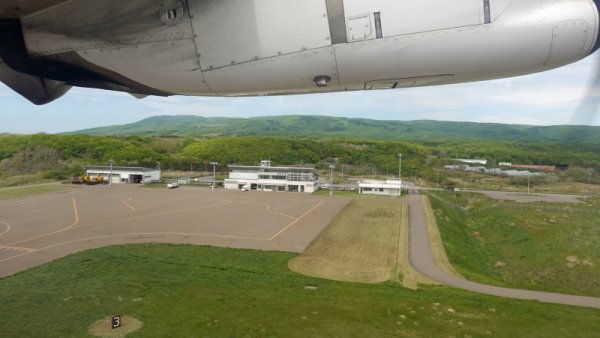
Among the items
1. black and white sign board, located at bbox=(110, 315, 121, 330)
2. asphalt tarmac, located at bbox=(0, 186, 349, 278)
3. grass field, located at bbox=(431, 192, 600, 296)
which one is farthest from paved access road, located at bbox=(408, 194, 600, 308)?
black and white sign board, located at bbox=(110, 315, 121, 330)

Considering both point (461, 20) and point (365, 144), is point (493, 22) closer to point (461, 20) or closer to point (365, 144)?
point (461, 20)

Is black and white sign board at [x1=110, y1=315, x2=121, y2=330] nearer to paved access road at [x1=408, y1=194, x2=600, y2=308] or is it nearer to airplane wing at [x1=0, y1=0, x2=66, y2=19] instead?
airplane wing at [x1=0, y1=0, x2=66, y2=19]

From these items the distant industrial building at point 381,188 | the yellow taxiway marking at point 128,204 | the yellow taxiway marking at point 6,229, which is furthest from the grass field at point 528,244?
the yellow taxiway marking at point 6,229

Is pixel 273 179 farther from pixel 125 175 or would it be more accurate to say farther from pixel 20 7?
pixel 20 7

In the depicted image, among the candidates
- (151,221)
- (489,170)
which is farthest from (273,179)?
(489,170)

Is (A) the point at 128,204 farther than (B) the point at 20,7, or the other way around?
(A) the point at 128,204

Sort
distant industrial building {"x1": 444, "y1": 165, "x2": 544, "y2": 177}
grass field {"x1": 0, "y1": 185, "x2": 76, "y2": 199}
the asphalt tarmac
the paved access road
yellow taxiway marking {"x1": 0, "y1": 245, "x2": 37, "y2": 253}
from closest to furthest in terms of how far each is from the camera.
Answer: the paved access road, yellow taxiway marking {"x1": 0, "y1": 245, "x2": 37, "y2": 253}, the asphalt tarmac, grass field {"x1": 0, "y1": 185, "x2": 76, "y2": 199}, distant industrial building {"x1": 444, "y1": 165, "x2": 544, "y2": 177}

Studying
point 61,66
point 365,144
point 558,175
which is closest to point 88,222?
point 61,66
